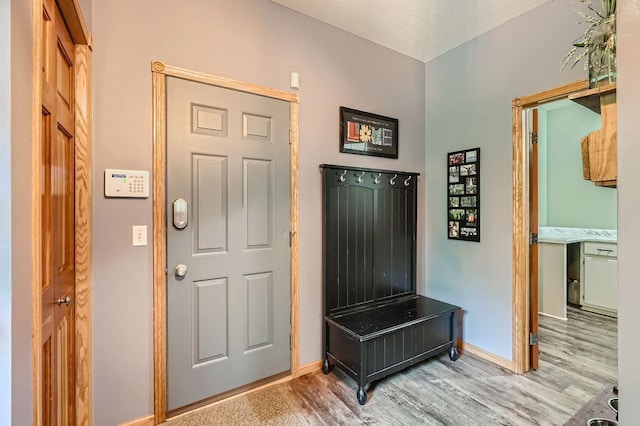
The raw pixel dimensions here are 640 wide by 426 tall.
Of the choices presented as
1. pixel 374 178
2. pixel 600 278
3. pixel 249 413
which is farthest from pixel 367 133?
pixel 600 278

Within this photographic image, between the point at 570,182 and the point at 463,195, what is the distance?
107 inches

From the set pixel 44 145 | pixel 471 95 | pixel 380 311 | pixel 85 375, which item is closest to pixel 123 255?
pixel 85 375

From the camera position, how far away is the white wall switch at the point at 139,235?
175cm

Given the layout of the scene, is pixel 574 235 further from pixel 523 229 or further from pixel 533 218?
pixel 523 229

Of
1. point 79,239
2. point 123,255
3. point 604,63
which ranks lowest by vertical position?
point 123,255

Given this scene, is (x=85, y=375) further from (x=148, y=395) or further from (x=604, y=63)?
(x=604, y=63)

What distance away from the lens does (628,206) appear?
0.60 m

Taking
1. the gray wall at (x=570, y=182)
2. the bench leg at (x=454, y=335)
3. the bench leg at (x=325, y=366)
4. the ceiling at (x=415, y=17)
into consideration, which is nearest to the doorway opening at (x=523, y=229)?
the bench leg at (x=454, y=335)

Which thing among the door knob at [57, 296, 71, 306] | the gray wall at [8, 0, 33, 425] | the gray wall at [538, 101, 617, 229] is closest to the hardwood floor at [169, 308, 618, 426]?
the door knob at [57, 296, 71, 306]

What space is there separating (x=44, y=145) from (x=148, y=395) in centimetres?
150

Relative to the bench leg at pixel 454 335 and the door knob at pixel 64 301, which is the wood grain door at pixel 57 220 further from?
the bench leg at pixel 454 335

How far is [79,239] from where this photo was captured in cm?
156
